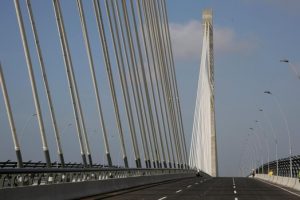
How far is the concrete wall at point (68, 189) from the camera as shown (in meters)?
16.4

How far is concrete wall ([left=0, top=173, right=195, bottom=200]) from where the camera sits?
1636 centimetres

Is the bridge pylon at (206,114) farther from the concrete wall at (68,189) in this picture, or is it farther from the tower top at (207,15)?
the concrete wall at (68,189)

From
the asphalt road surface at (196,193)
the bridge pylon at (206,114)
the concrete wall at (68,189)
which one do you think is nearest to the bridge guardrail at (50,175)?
the concrete wall at (68,189)

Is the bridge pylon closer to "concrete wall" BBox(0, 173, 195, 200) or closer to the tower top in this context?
the tower top

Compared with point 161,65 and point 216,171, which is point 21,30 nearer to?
point 161,65

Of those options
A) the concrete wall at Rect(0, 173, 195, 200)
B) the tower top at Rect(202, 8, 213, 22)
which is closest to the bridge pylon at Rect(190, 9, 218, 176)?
the tower top at Rect(202, 8, 213, 22)

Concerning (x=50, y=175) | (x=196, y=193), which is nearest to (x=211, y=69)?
(x=196, y=193)

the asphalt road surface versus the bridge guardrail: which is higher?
the bridge guardrail

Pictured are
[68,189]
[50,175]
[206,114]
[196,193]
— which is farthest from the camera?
[206,114]

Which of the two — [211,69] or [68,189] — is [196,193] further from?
[211,69]

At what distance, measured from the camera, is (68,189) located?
21281mm

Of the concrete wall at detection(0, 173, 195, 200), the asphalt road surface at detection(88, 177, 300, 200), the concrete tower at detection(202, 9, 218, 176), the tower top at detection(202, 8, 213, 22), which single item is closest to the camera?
the concrete wall at detection(0, 173, 195, 200)

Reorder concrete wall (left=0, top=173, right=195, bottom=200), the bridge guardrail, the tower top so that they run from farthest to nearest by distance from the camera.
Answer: the tower top → concrete wall (left=0, top=173, right=195, bottom=200) → the bridge guardrail

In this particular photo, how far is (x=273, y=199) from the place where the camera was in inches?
958
